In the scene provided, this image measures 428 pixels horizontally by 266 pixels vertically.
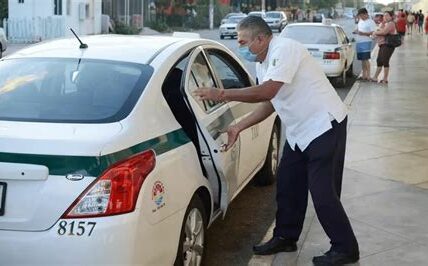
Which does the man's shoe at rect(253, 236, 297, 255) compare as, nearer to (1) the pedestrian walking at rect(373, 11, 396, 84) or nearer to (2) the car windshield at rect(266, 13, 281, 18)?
(1) the pedestrian walking at rect(373, 11, 396, 84)

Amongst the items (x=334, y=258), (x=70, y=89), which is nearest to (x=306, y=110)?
(x=334, y=258)

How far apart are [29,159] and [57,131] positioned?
287 mm

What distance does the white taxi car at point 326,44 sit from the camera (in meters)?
15.7

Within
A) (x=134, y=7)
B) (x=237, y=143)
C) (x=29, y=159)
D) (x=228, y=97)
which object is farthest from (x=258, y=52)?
(x=134, y=7)

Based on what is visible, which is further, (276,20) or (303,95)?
(276,20)

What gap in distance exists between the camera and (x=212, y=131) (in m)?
4.55

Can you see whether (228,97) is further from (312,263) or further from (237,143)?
(312,263)

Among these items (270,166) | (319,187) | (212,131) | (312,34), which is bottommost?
(270,166)

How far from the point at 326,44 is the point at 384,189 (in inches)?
385

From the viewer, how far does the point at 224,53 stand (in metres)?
5.69

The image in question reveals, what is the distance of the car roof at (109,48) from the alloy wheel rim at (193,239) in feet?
3.52

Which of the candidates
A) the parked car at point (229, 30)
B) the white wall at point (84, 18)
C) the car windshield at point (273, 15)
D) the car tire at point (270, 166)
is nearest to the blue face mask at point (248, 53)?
the car tire at point (270, 166)

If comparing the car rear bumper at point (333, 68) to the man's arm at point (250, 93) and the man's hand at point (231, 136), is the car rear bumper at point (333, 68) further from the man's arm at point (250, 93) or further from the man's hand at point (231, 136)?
the man's arm at point (250, 93)

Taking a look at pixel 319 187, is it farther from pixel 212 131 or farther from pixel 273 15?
pixel 273 15
